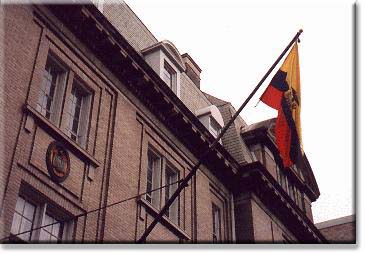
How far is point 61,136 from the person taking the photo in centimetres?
1366

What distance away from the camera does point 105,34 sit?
1622 centimetres

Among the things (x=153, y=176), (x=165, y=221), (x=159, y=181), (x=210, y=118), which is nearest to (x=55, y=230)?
(x=165, y=221)

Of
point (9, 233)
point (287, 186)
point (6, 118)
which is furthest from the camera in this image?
point (287, 186)

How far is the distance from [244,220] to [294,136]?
728cm

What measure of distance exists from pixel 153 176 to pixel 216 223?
13.0 ft

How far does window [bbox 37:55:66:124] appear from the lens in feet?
46.9

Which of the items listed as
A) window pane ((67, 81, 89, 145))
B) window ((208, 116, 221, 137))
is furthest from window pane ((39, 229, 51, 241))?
window ((208, 116, 221, 137))

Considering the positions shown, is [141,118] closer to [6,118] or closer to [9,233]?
[6,118]

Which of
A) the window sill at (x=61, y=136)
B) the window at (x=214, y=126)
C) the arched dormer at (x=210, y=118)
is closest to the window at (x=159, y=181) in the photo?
the window sill at (x=61, y=136)

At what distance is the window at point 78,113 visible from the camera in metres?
15.0

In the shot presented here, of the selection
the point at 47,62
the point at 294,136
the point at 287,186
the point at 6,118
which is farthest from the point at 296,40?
the point at 287,186

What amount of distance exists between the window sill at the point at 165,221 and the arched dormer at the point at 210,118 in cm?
552

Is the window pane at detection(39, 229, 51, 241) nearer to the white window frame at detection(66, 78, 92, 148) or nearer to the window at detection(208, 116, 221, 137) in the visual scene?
the white window frame at detection(66, 78, 92, 148)

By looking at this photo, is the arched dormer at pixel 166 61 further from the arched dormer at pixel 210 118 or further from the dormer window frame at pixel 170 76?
the arched dormer at pixel 210 118
